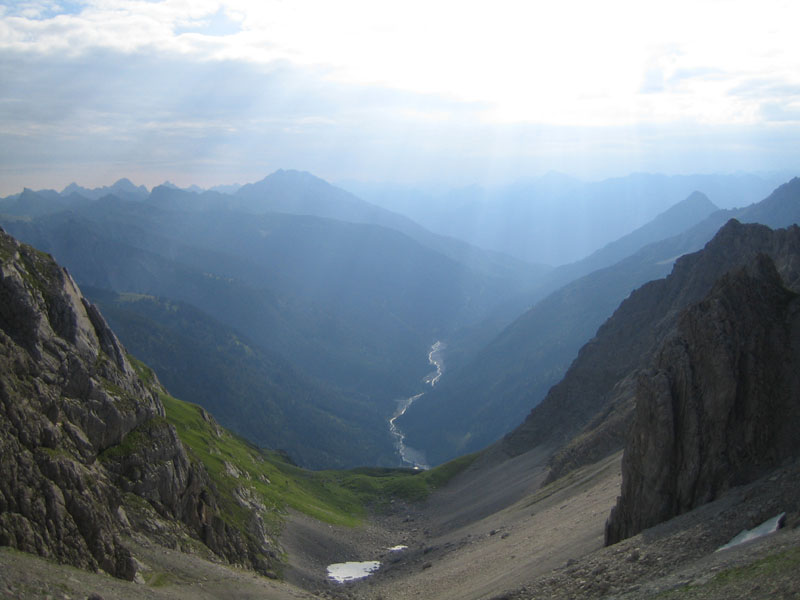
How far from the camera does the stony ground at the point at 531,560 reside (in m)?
28.0

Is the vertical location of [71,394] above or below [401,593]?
above

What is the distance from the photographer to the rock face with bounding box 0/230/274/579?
3575 cm

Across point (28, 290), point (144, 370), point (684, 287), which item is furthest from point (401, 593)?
point (684, 287)

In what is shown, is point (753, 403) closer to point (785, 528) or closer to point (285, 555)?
point (785, 528)

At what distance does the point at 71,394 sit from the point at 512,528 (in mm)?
49407

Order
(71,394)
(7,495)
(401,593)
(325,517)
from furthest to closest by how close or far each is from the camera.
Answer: (325,517), (401,593), (71,394), (7,495)

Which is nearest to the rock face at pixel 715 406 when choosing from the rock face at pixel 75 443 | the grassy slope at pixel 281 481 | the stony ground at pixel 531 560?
the stony ground at pixel 531 560

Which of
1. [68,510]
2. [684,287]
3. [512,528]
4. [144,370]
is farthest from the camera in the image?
[684,287]

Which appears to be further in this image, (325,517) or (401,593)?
(325,517)

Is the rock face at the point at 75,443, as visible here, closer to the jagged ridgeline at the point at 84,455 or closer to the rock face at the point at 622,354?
the jagged ridgeline at the point at 84,455

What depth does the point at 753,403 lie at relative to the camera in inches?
1649

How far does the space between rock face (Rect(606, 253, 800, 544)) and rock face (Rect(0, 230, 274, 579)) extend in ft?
115

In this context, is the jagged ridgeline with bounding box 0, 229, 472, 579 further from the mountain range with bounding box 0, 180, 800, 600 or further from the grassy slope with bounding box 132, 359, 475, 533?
the grassy slope with bounding box 132, 359, 475, 533

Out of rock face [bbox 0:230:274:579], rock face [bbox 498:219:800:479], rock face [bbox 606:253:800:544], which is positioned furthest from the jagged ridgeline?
rock face [bbox 498:219:800:479]
